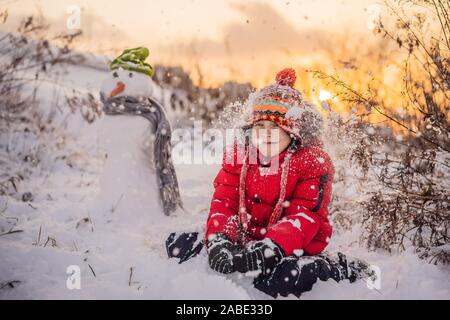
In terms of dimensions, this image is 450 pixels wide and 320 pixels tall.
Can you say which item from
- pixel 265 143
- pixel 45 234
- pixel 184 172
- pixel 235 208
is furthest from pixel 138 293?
pixel 184 172

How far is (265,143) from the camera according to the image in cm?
274

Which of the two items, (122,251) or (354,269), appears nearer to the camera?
(354,269)

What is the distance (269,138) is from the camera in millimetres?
2697

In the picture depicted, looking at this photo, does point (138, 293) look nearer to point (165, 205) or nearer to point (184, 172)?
point (165, 205)

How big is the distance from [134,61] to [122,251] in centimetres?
217

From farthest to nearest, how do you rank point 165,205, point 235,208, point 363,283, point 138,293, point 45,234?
point 165,205, point 45,234, point 235,208, point 363,283, point 138,293

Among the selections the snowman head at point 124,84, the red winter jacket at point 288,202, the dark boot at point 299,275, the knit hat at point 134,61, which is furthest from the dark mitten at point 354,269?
the knit hat at point 134,61

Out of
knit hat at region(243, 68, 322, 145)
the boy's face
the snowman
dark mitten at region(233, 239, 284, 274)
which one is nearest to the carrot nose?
the snowman

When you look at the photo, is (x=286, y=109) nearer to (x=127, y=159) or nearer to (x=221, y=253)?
(x=221, y=253)

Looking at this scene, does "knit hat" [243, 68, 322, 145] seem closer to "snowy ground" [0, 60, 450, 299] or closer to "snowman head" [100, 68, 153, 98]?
"snowy ground" [0, 60, 450, 299]

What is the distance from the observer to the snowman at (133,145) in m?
4.16

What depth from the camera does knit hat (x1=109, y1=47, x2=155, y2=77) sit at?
4.24m

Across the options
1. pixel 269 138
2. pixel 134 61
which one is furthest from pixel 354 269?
pixel 134 61
